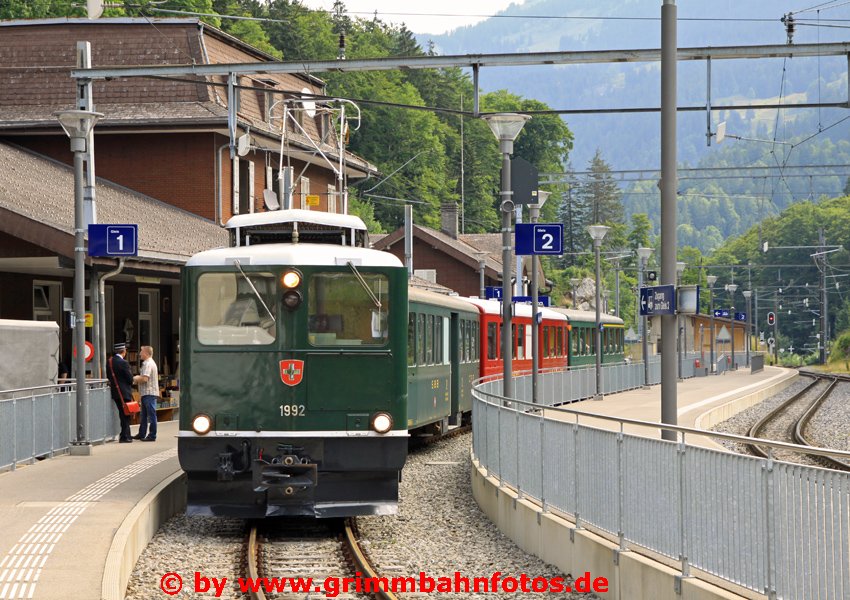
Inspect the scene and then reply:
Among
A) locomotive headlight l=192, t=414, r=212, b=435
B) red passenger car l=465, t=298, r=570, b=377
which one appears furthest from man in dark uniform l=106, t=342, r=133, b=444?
red passenger car l=465, t=298, r=570, b=377

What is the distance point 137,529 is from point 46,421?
687 cm

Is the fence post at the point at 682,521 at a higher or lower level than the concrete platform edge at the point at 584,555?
higher

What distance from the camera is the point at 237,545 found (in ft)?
43.5

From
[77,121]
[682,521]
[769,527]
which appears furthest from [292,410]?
[77,121]

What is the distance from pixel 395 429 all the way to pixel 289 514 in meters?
1.37

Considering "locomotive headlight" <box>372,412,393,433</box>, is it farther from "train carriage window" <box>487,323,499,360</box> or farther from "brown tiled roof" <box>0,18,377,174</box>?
"brown tiled roof" <box>0,18,377,174</box>

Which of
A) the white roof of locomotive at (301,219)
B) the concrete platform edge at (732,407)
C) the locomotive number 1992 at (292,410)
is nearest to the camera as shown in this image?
the locomotive number 1992 at (292,410)

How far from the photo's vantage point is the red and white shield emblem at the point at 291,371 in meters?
13.8

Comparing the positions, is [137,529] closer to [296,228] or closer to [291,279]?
[291,279]

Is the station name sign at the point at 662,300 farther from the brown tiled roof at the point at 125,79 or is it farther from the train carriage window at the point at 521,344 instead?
the brown tiled roof at the point at 125,79

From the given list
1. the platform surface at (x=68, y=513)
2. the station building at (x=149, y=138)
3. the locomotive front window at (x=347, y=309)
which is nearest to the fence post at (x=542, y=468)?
the locomotive front window at (x=347, y=309)

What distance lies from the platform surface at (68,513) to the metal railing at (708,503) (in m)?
3.90

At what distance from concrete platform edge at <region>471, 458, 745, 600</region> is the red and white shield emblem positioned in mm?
2490

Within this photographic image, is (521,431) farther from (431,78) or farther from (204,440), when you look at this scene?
(431,78)
